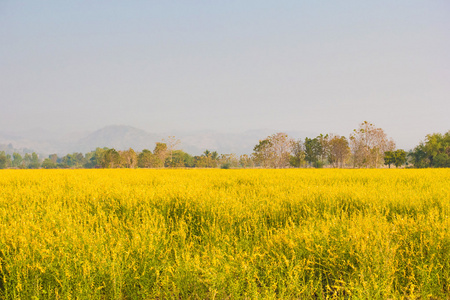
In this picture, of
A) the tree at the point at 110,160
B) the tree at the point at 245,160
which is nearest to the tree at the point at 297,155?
the tree at the point at 245,160

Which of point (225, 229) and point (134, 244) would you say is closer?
point (134, 244)

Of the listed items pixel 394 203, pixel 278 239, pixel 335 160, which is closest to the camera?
pixel 278 239

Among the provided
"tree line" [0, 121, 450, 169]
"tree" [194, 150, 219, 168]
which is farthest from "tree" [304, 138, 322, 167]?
"tree" [194, 150, 219, 168]

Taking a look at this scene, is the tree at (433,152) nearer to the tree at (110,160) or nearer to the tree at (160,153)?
the tree at (160,153)

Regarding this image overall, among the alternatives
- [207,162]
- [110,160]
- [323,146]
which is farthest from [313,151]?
[110,160]

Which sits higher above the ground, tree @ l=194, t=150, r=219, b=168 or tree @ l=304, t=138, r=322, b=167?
tree @ l=304, t=138, r=322, b=167

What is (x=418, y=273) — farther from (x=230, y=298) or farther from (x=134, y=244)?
(x=134, y=244)

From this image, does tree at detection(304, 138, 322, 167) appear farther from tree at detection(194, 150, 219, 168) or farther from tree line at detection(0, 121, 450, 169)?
tree at detection(194, 150, 219, 168)

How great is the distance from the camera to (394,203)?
221 inches

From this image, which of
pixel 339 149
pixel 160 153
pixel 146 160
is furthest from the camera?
pixel 146 160

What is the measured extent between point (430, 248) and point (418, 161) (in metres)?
65.3

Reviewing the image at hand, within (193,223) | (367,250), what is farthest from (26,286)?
(367,250)

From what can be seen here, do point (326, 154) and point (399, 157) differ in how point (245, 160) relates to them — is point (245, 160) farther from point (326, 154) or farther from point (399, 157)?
point (399, 157)

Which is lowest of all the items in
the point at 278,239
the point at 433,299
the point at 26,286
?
the point at 433,299
